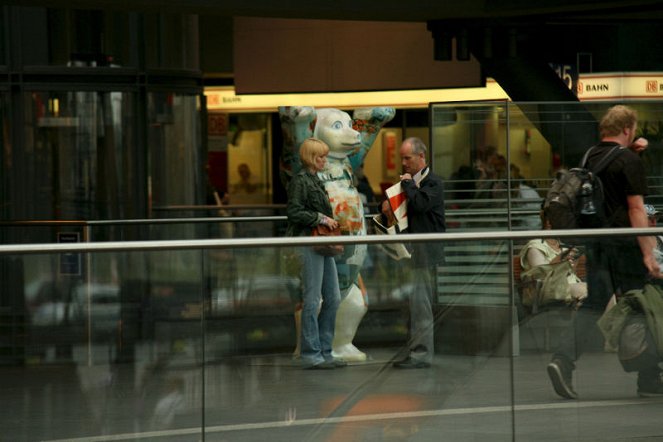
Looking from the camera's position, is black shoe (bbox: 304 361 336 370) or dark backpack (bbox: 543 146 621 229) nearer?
black shoe (bbox: 304 361 336 370)

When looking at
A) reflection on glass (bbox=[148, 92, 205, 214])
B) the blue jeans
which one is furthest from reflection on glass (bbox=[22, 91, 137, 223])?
the blue jeans

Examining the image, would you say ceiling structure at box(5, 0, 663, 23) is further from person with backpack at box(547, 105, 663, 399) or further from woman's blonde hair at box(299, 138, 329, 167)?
person with backpack at box(547, 105, 663, 399)

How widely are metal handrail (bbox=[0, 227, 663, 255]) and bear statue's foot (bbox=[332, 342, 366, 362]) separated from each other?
614 millimetres

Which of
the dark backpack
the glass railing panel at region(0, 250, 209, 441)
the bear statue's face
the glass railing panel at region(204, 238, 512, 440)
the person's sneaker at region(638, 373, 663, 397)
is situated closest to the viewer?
the glass railing panel at region(0, 250, 209, 441)

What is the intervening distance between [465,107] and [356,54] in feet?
34.5

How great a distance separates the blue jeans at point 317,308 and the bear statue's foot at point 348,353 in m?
0.04

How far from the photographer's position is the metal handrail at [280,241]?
6.74 metres

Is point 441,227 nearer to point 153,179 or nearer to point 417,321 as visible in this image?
point 417,321

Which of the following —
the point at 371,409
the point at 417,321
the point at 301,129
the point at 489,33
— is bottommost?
the point at 371,409

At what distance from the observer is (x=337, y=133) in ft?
35.7

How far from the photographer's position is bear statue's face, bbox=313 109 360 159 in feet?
35.7

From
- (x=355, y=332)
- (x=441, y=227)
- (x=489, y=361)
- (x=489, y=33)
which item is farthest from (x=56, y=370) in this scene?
(x=489, y=33)

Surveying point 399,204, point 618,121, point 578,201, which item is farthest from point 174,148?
point 578,201

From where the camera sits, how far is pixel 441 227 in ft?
32.9
